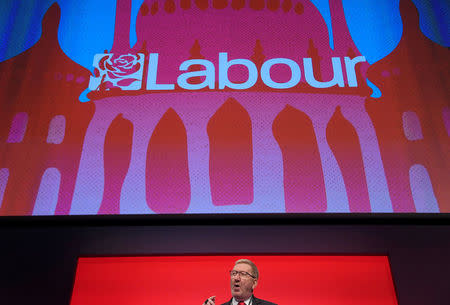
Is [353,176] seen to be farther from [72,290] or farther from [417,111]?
[72,290]

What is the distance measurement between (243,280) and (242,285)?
0.03 m

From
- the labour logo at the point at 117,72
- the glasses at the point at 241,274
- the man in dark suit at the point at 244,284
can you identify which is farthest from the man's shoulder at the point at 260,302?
the labour logo at the point at 117,72

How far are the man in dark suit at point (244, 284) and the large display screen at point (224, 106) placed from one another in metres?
0.43

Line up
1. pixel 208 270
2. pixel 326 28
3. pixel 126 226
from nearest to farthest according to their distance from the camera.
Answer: pixel 208 270 < pixel 126 226 < pixel 326 28

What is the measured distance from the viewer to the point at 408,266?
8.61 feet

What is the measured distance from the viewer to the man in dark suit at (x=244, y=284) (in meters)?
2.29

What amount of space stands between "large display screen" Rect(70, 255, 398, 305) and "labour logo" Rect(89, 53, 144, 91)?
1106 mm

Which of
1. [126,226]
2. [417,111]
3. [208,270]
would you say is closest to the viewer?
[208,270]

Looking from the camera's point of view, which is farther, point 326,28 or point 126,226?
point 326,28

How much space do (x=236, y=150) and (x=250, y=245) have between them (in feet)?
1.90

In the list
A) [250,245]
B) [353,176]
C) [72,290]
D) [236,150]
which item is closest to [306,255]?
[250,245]

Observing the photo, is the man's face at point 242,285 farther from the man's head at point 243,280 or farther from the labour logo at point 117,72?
the labour logo at point 117,72

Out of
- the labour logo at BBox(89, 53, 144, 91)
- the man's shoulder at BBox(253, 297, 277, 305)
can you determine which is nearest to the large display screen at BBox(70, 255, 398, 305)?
the man's shoulder at BBox(253, 297, 277, 305)

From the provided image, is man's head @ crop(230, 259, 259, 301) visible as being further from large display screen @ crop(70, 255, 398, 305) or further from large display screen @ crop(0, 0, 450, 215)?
large display screen @ crop(0, 0, 450, 215)
